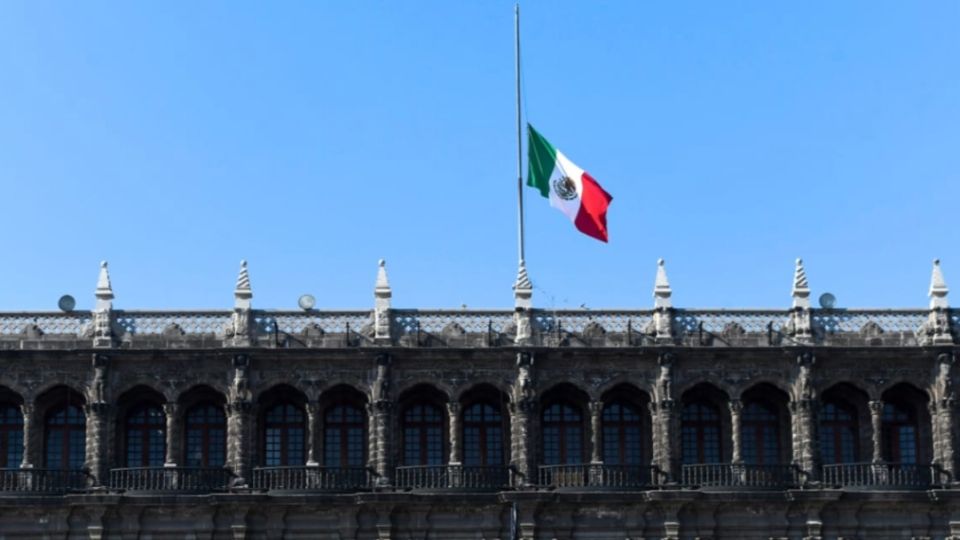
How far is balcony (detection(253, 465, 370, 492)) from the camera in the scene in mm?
67500

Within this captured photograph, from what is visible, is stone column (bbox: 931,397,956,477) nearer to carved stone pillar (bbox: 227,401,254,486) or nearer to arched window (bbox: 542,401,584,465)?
arched window (bbox: 542,401,584,465)

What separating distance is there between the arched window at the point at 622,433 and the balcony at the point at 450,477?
14.0 feet

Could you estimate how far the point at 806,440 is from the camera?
6850cm

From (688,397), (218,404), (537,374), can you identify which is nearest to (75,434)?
(218,404)

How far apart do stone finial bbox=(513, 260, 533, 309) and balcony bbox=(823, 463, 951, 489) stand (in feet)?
39.1

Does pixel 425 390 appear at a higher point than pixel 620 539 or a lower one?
higher

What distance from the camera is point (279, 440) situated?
6969 cm

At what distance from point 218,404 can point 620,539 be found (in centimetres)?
1504

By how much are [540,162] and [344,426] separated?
11.9 meters

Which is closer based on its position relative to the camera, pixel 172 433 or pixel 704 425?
pixel 172 433

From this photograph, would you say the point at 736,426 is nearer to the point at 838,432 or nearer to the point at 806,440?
the point at 806,440

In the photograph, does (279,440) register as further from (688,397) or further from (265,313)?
(688,397)

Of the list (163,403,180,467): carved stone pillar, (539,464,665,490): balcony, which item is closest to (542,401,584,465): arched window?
(539,464,665,490): balcony

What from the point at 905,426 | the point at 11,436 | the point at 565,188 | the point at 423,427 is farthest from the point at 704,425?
Answer: the point at 11,436
